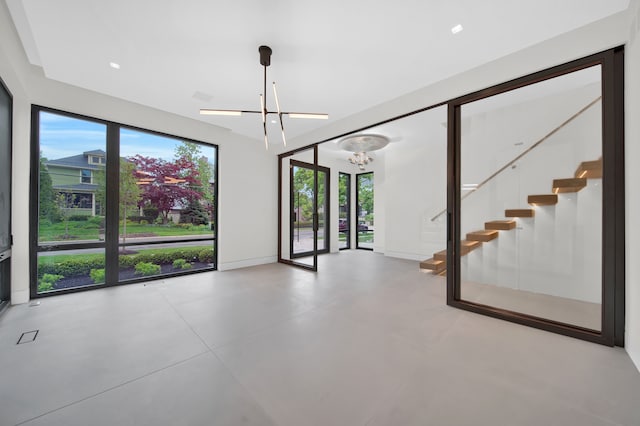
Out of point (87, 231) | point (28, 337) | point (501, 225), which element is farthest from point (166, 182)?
point (501, 225)

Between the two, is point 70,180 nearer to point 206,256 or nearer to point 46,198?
point 46,198

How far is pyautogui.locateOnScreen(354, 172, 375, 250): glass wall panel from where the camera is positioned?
8273mm

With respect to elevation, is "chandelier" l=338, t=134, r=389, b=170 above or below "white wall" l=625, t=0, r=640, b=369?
above

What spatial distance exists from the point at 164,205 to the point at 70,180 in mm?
1257

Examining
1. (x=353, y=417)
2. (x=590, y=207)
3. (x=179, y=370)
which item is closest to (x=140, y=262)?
(x=179, y=370)

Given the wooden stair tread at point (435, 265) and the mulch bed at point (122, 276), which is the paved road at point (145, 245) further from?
the wooden stair tread at point (435, 265)

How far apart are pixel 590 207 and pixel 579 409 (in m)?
2.05

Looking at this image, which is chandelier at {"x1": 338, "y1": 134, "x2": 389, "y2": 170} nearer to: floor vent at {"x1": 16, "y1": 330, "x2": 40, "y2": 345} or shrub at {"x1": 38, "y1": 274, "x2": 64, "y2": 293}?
floor vent at {"x1": 16, "y1": 330, "x2": 40, "y2": 345}

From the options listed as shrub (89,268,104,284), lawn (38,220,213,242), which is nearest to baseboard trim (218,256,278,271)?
lawn (38,220,213,242)

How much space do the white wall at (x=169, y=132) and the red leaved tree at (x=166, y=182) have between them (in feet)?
1.75

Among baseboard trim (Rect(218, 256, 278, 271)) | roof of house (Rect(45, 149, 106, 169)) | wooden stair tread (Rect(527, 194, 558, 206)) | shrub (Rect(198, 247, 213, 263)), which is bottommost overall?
baseboard trim (Rect(218, 256, 278, 271))

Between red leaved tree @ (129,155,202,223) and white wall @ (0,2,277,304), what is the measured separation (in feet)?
1.75

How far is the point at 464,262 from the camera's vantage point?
336cm

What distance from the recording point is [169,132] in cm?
448
